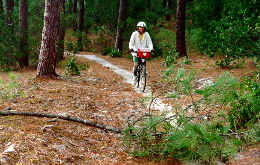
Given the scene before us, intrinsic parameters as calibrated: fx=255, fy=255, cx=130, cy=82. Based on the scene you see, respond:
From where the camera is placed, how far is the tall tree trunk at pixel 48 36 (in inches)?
321

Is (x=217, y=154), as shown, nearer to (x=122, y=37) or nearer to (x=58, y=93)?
(x=58, y=93)

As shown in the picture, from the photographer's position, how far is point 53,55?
27.9 ft

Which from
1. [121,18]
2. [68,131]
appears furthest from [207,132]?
[121,18]

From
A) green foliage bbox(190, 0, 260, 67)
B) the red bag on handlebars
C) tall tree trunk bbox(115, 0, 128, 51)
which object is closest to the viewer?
green foliage bbox(190, 0, 260, 67)

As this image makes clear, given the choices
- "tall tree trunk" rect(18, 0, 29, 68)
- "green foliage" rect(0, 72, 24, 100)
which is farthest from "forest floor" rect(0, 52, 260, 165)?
"tall tree trunk" rect(18, 0, 29, 68)

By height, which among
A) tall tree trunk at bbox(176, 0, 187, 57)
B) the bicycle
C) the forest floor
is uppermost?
tall tree trunk at bbox(176, 0, 187, 57)

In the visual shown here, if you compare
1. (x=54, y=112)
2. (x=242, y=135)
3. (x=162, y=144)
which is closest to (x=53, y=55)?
(x=54, y=112)

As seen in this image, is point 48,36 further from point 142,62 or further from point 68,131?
point 68,131

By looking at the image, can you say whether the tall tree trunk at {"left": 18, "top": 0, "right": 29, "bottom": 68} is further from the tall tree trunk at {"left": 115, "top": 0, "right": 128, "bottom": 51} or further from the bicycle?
the tall tree trunk at {"left": 115, "top": 0, "right": 128, "bottom": 51}

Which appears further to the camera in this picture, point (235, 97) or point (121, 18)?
point (121, 18)

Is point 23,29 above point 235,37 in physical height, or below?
above

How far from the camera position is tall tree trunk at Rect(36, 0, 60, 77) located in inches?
321

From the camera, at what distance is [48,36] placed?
27.0 feet

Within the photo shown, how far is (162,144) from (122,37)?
693 inches
